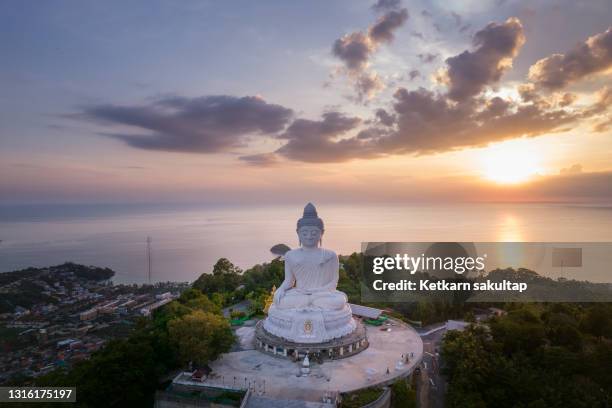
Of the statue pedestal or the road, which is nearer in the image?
the road

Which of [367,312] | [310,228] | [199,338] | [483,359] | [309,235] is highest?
[310,228]

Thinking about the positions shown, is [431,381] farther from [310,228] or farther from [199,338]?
[199,338]

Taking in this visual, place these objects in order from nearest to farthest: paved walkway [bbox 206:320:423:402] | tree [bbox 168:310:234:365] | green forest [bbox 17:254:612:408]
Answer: green forest [bbox 17:254:612:408]
paved walkway [bbox 206:320:423:402]
tree [bbox 168:310:234:365]

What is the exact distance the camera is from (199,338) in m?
17.9

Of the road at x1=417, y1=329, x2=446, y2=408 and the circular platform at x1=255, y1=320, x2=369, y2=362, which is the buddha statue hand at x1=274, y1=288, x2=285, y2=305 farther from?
the road at x1=417, y1=329, x2=446, y2=408

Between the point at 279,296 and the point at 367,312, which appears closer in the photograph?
the point at 279,296

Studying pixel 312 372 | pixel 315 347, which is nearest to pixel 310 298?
pixel 315 347

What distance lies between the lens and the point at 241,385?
653 inches

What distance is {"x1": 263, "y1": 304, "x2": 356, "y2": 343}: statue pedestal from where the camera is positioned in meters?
19.3

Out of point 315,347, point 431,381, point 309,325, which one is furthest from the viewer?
point 309,325

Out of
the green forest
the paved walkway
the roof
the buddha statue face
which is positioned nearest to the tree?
the green forest

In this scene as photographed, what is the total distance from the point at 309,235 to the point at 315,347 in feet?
18.2

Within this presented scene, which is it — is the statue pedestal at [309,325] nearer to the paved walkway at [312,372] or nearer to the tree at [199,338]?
the paved walkway at [312,372]

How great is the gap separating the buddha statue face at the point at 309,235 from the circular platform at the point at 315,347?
4.85 m
